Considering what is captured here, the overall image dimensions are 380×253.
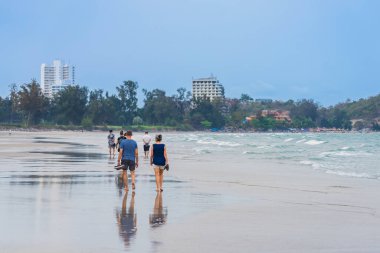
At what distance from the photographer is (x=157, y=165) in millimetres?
16422

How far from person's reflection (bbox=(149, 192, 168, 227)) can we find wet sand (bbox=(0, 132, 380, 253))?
2 cm

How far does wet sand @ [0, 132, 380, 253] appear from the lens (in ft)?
30.5

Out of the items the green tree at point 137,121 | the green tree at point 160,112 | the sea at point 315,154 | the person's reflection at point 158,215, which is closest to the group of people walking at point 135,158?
the person's reflection at point 158,215

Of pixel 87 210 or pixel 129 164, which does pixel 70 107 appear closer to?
pixel 129 164

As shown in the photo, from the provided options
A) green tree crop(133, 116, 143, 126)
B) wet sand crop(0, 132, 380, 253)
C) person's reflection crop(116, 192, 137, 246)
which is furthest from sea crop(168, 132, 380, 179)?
green tree crop(133, 116, 143, 126)

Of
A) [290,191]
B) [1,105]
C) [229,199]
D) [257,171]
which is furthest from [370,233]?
[1,105]

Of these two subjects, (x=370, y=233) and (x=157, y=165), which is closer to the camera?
(x=370, y=233)

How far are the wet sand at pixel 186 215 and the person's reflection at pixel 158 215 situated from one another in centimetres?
2

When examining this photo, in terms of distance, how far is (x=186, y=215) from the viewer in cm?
1214

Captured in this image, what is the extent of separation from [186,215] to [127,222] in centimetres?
139

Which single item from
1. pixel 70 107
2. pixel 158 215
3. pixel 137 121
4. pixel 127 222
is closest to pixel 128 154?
pixel 158 215

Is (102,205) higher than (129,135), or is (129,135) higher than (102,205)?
(129,135)

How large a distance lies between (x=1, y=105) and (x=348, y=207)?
176 metres

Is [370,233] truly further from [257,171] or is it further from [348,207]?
[257,171]
